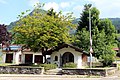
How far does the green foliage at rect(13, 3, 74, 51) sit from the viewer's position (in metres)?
35.8

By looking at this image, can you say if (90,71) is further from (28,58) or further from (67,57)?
(28,58)

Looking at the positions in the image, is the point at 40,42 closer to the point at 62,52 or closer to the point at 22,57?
the point at 62,52

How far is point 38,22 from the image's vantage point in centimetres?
3628

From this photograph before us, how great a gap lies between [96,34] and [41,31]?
22856 millimetres

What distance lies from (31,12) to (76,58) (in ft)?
33.5

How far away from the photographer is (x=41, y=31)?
35.9 metres

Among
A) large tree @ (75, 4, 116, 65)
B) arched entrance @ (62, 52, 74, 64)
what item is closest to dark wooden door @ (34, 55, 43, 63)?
large tree @ (75, 4, 116, 65)

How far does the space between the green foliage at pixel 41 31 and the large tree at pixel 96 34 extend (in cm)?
1128

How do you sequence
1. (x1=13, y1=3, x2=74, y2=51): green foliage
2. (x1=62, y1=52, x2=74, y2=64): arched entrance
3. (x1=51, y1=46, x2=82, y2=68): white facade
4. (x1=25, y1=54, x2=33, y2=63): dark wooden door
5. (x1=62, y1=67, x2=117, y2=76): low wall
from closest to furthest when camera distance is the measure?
1. (x1=62, y1=67, x2=117, y2=76): low wall
2. (x1=13, y1=3, x2=74, y2=51): green foliage
3. (x1=51, y1=46, x2=82, y2=68): white facade
4. (x1=62, y1=52, x2=74, y2=64): arched entrance
5. (x1=25, y1=54, x2=33, y2=63): dark wooden door

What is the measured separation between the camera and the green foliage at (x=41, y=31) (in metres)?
35.8

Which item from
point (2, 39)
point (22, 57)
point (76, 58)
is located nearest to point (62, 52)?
point (76, 58)

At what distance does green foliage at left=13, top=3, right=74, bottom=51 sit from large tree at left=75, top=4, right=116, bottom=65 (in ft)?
37.0

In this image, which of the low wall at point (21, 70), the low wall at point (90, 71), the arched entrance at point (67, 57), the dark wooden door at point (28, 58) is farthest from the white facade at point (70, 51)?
the dark wooden door at point (28, 58)

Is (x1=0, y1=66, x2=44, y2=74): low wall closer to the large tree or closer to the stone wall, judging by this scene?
the stone wall
